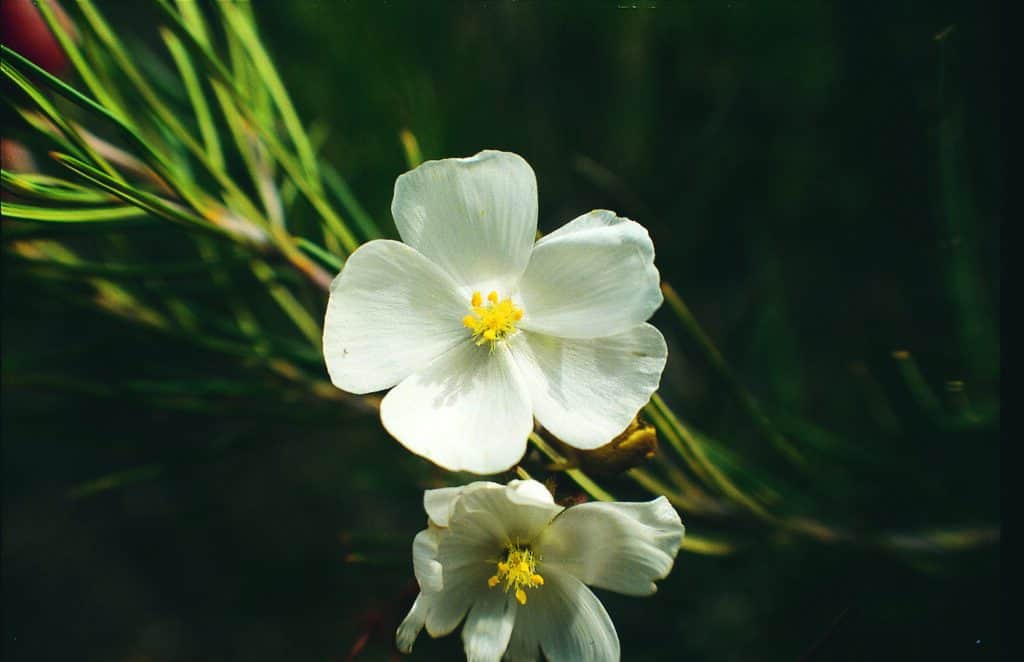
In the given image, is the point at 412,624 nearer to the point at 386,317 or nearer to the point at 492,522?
the point at 492,522

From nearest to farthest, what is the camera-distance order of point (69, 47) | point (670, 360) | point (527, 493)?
point (527, 493), point (69, 47), point (670, 360)

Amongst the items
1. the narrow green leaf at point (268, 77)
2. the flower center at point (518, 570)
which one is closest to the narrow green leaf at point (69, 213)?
the narrow green leaf at point (268, 77)

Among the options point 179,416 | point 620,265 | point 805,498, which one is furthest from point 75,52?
point 805,498

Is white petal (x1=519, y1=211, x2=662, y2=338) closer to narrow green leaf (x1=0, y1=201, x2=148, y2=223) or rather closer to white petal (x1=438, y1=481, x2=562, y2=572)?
white petal (x1=438, y1=481, x2=562, y2=572)

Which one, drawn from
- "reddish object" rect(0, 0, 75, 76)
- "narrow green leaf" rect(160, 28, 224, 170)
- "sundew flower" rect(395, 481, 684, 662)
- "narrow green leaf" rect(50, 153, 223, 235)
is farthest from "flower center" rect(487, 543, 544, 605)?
"reddish object" rect(0, 0, 75, 76)

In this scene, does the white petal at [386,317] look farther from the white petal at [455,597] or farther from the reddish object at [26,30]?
the reddish object at [26,30]

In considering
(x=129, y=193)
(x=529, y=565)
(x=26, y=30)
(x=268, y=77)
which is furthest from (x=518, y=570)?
(x=26, y=30)
